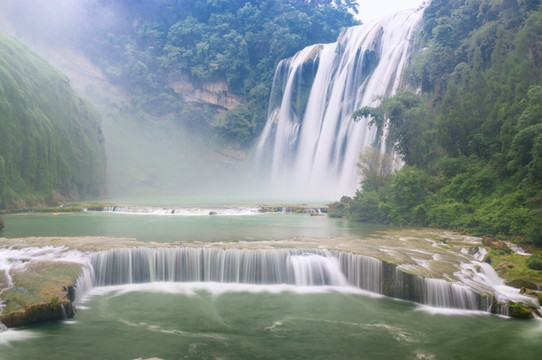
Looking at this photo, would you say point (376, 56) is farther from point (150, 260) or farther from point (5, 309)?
point (5, 309)

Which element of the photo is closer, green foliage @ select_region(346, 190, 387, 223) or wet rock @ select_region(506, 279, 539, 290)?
wet rock @ select_region(506, 279, 539, 290)

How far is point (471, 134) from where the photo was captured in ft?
66.6

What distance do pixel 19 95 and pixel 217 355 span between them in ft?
94.4

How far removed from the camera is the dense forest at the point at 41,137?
27219 millimetres

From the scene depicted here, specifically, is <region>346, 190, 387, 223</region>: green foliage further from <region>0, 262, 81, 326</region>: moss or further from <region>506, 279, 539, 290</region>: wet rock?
<region>0, 262, 81, 326</region>: moss

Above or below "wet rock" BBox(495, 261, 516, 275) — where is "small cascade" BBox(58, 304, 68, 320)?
below

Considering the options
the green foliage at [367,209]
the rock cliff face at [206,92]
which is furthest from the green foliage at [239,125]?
the green foliage at [367,209]

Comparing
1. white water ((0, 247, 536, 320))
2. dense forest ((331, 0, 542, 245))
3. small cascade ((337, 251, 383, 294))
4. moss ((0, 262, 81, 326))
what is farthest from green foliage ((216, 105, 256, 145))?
moss ((0, 262, 81, 326))

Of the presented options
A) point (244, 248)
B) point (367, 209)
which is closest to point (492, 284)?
point (244, 248)

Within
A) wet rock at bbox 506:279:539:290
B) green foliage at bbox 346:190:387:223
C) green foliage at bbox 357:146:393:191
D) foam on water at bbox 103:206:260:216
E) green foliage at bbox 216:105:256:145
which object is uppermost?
green foliage at bbox 216:105:256:145

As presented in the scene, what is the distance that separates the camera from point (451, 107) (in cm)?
2228

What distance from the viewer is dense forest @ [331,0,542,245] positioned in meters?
15.5

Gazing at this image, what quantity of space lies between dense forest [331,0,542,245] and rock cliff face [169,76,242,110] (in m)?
39.3

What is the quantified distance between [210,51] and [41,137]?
39.2m
